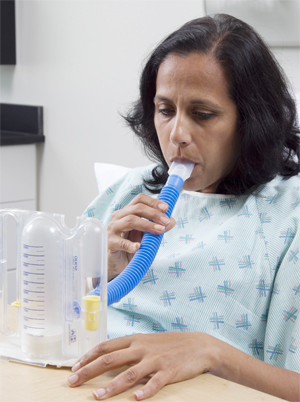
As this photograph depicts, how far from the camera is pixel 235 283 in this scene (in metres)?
1.04

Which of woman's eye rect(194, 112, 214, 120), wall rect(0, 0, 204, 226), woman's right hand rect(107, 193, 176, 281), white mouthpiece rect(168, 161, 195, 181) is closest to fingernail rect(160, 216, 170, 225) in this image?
woman's right hand rect(107, 193, 176, 281)

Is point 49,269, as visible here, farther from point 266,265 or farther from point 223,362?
point 266,265

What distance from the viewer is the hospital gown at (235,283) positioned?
3.26ft

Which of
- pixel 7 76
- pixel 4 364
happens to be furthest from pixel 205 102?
pixel 7 76

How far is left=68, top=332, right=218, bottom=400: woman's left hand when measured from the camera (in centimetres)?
69

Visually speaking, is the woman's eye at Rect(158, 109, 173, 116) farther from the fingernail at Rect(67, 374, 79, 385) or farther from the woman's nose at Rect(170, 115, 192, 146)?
the fingernail at Rect(67, 374, 79, 385)

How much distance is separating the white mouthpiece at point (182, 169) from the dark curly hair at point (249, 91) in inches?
5.5

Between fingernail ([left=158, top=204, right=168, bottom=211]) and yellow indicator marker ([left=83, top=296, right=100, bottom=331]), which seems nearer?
yellow indicator marker ([left=83, top=296, right=100, bottom=331])

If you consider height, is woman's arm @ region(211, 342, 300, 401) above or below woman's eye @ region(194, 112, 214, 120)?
below

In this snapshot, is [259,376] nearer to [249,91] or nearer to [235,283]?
[235,283]

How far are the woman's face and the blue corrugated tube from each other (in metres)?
0.03

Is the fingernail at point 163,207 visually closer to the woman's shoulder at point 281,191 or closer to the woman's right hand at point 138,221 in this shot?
the woman's right hand at point 138,221

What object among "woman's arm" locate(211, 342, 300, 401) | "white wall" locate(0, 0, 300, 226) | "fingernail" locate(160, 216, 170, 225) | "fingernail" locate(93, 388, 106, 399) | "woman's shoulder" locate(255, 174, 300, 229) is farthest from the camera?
"white wall" locate(0, 0, 300, 226)

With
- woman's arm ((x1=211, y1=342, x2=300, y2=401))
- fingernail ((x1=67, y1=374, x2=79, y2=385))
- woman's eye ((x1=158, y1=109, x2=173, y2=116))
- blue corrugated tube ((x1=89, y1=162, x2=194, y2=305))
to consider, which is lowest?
woman's arm ((x1=211, y1=342, x2=300, y2=401))
